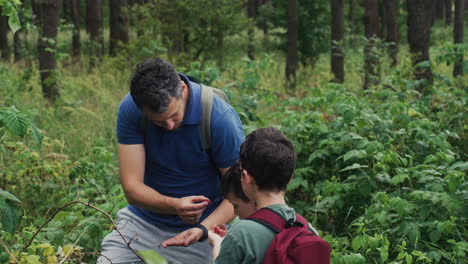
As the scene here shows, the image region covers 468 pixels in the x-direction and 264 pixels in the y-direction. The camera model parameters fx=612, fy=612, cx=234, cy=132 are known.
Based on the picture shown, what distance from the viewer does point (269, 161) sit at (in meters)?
2.62

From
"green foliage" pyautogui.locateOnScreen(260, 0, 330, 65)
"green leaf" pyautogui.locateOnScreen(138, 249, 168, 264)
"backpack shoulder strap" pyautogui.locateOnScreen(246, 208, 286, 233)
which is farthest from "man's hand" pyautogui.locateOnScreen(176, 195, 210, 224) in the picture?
"green foliage" pyautogui.locateOnScreen(260, 0, 330, 65)

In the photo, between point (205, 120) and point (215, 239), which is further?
point (205, 120)

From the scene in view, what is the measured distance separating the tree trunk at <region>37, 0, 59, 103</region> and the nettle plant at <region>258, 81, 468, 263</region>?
4.64m

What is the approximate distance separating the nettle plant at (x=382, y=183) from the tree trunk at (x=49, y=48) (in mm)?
4636

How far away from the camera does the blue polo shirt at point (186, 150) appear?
132 inches

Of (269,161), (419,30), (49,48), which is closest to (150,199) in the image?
(269,161)

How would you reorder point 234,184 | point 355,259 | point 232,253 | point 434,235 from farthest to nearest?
point 434,235 → point 355,259 → point 234,184 → point 232,253

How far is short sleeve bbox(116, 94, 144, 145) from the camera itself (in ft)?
11.1

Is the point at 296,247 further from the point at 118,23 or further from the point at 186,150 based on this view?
the point at 118,23

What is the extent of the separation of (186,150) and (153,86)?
51 cm

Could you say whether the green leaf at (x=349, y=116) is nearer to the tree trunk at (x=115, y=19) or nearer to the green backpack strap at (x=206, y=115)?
the green backpack strap at (x=206, y=115)

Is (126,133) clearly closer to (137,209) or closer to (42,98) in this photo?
(137,209)

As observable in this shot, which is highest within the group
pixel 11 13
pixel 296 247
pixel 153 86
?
pixel 11 13

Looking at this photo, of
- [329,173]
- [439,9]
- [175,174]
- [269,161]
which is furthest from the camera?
[439,9]
